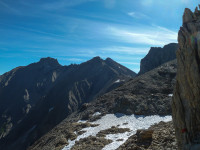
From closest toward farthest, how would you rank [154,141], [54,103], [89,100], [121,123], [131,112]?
[154,141] → [121,123] → [131,112] → [89,100] → [54,103]

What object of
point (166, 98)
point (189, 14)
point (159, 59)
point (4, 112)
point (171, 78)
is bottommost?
point (4, 112)

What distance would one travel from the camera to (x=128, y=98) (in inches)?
1500

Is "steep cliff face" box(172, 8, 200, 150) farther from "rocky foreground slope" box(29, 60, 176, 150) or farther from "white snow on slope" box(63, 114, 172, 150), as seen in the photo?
"white snow on slope" box(63, 114, 172, 150)

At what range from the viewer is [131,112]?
3328 centimetres

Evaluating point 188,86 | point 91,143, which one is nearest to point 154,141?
point 188,86

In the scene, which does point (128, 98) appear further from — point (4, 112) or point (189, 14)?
point (4, 112)

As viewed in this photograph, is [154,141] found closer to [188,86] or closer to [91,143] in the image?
[188,86]

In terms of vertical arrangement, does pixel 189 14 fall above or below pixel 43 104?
above

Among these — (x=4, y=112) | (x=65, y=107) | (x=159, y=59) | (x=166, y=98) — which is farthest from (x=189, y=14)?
(x=4, y=112)

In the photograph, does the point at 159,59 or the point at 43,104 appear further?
the point at 43,104

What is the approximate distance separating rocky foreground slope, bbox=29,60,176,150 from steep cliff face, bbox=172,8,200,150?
3.82 metres

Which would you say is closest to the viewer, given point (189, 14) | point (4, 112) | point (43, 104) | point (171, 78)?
point (189, 14)

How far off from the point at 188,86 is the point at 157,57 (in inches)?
4277

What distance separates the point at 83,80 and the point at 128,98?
129 meters
